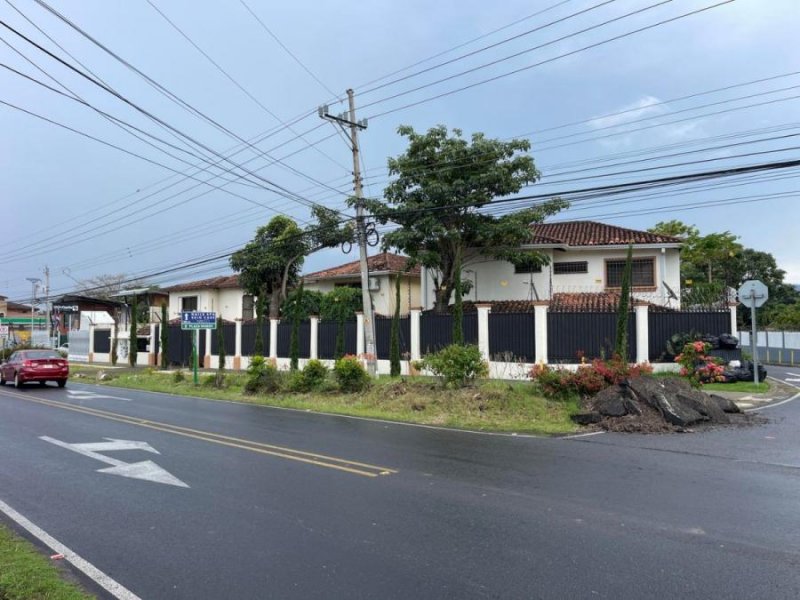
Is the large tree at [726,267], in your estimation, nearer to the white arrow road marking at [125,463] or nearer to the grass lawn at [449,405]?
the grass lawn at [449,405]

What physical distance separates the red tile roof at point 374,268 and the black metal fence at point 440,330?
254 inches

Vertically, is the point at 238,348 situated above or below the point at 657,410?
above

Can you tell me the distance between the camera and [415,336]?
25078 mm

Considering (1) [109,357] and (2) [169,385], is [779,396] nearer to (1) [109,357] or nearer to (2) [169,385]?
(2) [169,385]

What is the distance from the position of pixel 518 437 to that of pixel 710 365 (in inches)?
392

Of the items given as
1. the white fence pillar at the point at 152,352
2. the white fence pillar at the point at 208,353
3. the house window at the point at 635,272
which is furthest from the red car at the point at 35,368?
the house window at the point at 635,272

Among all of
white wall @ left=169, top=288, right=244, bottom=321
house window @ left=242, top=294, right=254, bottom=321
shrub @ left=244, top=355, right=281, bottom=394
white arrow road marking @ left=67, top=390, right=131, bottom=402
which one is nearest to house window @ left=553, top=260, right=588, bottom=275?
shrub @ left=244, top=355, right=281, bottom=394

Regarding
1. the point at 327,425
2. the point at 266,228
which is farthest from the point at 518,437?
the point at 266,228

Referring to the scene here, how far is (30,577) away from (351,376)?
44.1 feet

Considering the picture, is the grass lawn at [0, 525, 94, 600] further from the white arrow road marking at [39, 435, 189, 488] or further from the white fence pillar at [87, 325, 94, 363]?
the white fence pillar at [87, 325, 94, 363]

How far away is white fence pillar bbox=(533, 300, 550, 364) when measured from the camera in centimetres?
2172

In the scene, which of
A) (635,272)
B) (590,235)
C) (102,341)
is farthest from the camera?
(102,341)

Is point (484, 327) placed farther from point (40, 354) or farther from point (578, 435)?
point (40, 354)

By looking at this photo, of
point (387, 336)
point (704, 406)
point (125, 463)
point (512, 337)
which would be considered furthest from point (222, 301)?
point (704, 406)
